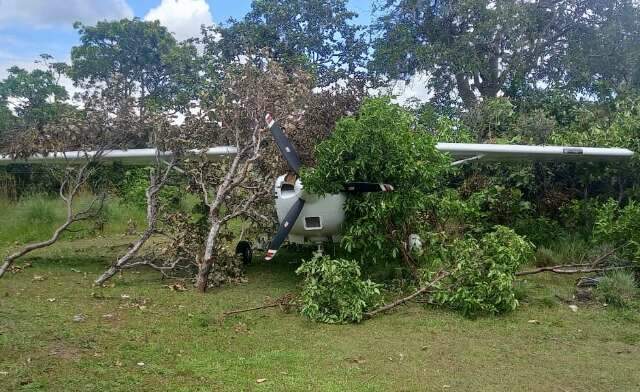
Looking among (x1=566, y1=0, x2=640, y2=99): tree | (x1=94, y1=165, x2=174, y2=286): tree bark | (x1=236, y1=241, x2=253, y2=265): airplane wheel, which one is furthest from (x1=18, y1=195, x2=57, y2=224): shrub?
(x1=566, y1=0, x2=640, y2=99): tree

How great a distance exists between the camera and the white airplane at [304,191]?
25.6 ft

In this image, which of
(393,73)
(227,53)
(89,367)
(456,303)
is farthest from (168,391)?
(227,53)

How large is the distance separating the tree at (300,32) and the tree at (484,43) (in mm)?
4664

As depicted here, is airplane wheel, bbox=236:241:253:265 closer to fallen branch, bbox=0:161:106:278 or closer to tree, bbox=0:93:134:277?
fallen branch, bbox=0:161:106:278

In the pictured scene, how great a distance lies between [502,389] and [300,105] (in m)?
5.58

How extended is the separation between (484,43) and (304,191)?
13.6 m

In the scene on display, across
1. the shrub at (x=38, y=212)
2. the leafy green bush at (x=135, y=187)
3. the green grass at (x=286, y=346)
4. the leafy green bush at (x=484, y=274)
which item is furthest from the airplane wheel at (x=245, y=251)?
the shrub at (x=38, y=212)

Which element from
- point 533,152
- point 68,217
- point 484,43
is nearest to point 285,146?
point 68,217

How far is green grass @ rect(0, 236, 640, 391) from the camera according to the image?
431 centimetres

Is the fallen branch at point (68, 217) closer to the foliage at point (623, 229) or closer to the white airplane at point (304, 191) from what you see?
the white airplane at point (304, 191)

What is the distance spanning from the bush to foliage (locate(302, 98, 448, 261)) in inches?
91.3

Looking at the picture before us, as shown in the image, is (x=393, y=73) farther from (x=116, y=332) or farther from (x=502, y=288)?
(x=116, y=332)

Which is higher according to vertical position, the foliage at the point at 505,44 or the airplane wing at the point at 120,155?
the foliage at the point at 505,44

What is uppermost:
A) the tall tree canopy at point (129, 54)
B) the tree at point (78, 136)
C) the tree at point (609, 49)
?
the tall tree canopy at point (129, 54)
